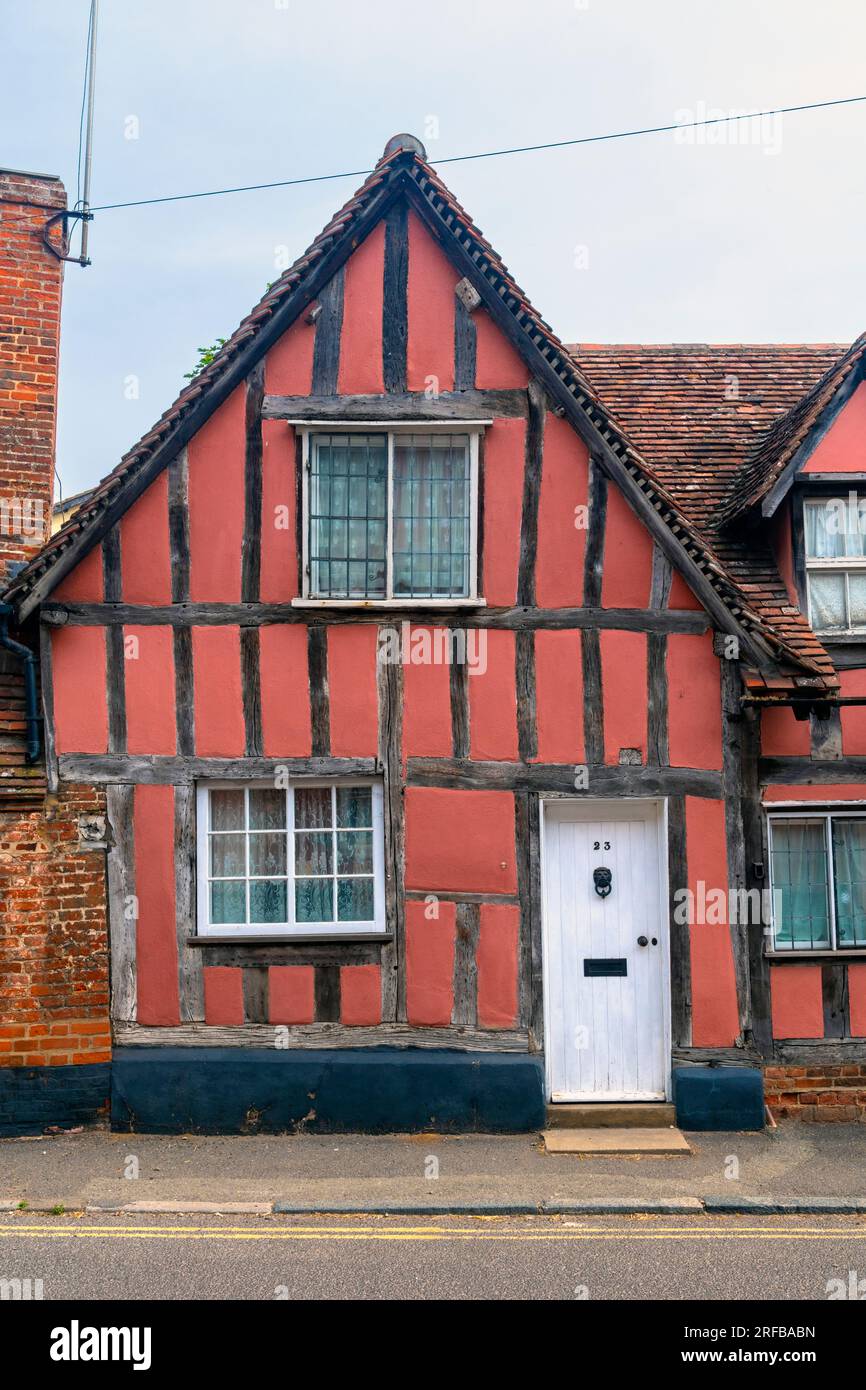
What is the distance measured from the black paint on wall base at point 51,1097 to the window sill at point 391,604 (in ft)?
12.9

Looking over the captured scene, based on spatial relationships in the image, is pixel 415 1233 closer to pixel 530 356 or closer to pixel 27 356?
pixel 530 356

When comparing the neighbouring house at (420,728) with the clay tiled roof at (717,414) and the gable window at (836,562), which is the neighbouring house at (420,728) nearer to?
the gable window at (836,562)

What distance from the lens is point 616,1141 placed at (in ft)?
30.0

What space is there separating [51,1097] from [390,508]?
5275mm

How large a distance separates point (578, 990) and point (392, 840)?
1920 mm

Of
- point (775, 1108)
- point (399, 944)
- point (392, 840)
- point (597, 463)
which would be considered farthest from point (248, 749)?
point (775, 1108)

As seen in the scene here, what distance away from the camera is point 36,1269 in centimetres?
657

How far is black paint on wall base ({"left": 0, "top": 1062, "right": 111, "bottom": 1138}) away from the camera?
9312 mm

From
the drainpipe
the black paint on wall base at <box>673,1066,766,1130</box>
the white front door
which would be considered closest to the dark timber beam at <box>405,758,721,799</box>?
the white front door

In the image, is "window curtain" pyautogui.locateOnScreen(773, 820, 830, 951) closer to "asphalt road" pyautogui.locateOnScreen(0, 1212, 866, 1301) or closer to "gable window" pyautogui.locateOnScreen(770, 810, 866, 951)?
"gable window" pyautogui.locateOnScreen(770, 810, 866, 951)

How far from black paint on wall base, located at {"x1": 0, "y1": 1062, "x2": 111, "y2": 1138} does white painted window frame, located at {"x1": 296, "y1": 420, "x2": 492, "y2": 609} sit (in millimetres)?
4014

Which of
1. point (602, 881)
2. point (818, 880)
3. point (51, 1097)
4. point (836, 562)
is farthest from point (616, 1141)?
point (836, 562)

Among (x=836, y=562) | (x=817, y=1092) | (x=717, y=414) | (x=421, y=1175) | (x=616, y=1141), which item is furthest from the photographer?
(x=717, y=414)

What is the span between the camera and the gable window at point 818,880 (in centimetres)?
1005
